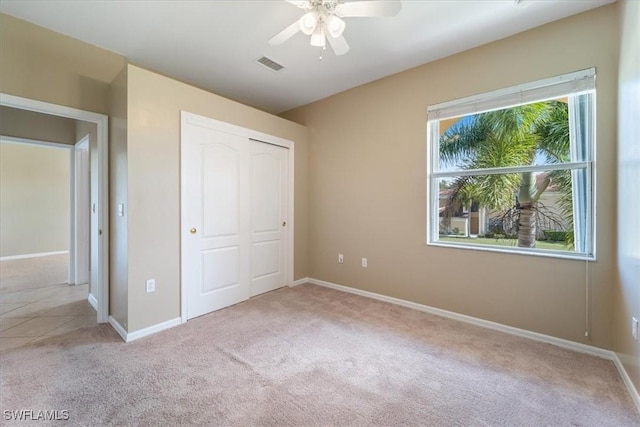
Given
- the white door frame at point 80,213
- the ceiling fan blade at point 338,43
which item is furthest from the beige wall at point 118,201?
the ceiling fan blade at point 338,43

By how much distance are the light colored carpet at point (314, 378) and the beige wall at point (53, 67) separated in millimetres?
2259

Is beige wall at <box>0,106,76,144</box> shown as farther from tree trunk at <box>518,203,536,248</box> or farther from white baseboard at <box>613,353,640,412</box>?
white baseboard at <box>613,353,640,412</box>

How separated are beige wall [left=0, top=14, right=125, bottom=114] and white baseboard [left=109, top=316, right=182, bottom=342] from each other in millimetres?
Answer: 2188

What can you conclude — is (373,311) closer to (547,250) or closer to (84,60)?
(547,250)

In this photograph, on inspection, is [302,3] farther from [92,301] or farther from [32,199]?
[32,199]

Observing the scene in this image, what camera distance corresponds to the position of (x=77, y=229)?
12.8 feet

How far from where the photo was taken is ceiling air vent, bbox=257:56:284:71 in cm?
296

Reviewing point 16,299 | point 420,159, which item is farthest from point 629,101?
point 16,299

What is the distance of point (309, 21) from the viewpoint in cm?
172

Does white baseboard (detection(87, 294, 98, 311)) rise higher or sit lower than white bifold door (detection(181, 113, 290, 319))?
lower

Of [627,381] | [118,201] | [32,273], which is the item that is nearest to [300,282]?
[118,201]

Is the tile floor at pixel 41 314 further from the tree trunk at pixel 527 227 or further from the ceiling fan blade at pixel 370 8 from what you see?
the tree trunk at pixel 527 227

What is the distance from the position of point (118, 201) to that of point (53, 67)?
1.36 m

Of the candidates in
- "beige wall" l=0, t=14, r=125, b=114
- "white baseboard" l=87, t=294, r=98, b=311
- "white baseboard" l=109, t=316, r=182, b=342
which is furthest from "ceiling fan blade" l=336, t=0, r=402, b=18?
"white baseboard" l=87, t=294, r=98, b=311
